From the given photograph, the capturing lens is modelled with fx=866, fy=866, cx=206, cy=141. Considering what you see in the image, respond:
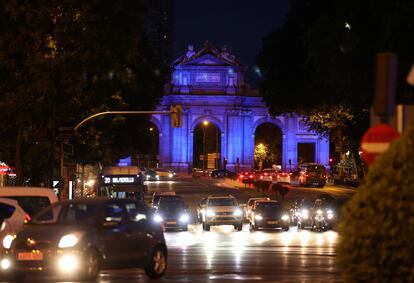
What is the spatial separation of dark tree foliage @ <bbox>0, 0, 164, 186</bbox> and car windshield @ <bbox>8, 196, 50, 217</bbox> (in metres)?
15.5

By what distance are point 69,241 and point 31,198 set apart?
6.07 m

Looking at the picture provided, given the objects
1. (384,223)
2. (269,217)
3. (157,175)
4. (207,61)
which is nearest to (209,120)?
(207,61)

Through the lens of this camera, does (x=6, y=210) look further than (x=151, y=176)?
No

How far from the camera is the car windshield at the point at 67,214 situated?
16344mm

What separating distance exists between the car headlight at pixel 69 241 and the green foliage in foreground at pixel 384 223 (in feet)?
27.5

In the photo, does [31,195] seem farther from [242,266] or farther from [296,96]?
[296,96]

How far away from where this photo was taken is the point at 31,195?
21.4 m

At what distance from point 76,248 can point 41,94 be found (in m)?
23.0

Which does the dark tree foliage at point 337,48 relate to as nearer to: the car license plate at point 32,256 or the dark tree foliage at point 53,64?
the dark tree foliage at point 53,64

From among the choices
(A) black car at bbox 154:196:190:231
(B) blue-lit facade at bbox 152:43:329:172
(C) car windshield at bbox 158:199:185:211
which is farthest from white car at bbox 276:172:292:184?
(A) black car at bbox 154:196:190:231

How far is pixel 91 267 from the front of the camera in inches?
626

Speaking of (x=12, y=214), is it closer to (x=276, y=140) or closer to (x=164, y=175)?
(x=164, y=175)

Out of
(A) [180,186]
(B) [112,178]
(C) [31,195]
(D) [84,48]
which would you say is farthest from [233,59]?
(C) [31,195]

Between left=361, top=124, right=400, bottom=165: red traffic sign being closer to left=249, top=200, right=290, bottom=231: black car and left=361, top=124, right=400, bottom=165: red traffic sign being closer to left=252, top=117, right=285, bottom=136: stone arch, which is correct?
left=249, top=200, right=290, bottom=231: black car
